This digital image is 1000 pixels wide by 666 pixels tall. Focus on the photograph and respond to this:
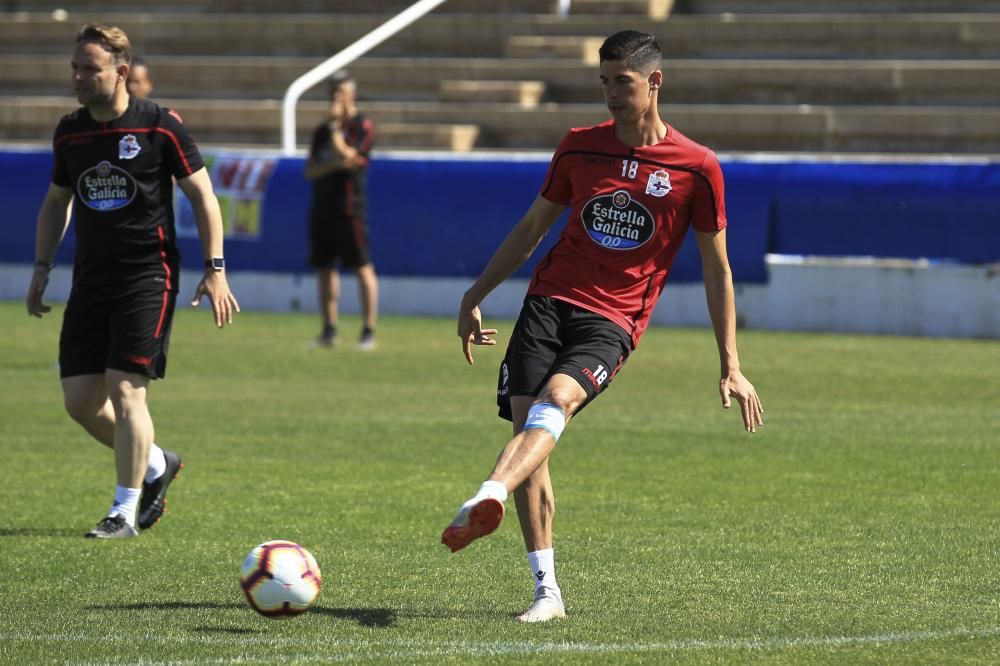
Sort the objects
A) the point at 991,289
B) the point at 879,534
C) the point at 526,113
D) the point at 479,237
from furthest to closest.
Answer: the point at 526,113 < the point at 479,237 < the point at 991,289 < the point at 879,534

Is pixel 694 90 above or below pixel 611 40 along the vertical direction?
below

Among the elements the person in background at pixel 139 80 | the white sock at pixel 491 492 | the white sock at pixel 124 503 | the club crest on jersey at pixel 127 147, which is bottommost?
the white sock at pixel 124 503

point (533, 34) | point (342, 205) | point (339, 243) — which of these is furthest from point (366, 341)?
point (533, 34)

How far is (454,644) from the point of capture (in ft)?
18.8

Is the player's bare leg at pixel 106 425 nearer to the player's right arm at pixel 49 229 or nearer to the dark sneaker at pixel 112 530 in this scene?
the dark sneaker at pixel 112 530

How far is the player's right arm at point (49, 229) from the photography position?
811cm

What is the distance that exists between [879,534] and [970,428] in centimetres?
367

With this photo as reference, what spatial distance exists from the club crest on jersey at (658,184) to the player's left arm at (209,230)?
2.24 meters

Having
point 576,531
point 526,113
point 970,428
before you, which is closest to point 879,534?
point 576,531

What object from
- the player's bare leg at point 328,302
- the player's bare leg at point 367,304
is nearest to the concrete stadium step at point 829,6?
the player's bare leg at point 367,304

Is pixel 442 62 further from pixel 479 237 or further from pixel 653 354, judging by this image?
pixel 653 354

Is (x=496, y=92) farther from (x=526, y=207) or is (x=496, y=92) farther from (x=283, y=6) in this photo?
(x=526, y=207)

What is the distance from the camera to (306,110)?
23.8m

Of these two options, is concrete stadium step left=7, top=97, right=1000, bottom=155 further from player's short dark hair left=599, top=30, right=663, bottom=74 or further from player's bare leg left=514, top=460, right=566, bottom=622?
player's bare leg left=514, top=460, right=566, bottom=622
